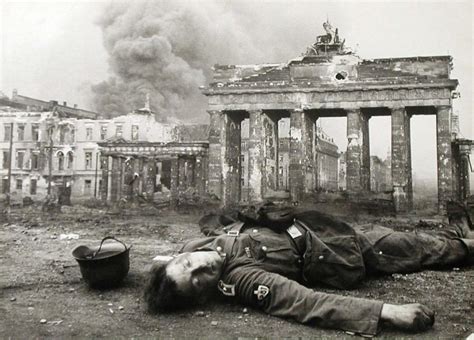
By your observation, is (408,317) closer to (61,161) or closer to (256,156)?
(256,156)

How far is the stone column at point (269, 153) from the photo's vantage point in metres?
25.0

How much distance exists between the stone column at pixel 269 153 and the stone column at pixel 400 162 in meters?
7.42

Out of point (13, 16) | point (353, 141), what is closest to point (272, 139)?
point (353, 141)

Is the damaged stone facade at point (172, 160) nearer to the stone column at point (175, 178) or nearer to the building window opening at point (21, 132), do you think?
the stone column at point (175, 178)

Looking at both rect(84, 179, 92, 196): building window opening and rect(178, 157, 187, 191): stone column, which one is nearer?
rect(178, 157, 187, 191): stone column

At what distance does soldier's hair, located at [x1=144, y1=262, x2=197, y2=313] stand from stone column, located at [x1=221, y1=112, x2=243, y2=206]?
67.7ft

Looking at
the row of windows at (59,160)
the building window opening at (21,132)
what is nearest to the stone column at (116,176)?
the row of windows at (59,160)

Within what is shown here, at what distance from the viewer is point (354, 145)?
23406mm

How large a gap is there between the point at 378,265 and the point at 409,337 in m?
1.36

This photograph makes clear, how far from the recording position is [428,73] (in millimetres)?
22234

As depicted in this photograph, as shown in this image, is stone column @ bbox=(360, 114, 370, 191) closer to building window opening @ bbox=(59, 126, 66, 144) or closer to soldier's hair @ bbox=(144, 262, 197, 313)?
soldier's hair @ bbox=(144, 262, 197, 313)

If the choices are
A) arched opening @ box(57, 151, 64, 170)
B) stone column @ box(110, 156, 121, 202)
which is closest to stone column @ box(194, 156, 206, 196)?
stone column @ box(110, 156, 121, 202)

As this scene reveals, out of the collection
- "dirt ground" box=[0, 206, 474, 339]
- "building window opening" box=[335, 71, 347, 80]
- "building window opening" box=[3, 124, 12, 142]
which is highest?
"building window opening" box=[335, 71, 347, 80]

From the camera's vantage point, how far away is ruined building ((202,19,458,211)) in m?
22.1
